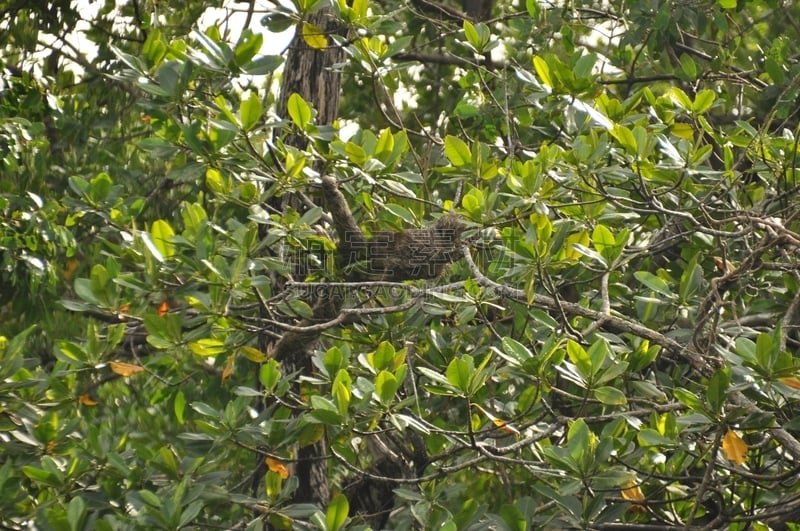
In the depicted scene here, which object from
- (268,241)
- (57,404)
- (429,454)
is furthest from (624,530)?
(57,404)

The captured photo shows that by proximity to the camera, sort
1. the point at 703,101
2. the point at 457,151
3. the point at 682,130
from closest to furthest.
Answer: the point at 457,151 < the point at 703,101 < the point at 682,130

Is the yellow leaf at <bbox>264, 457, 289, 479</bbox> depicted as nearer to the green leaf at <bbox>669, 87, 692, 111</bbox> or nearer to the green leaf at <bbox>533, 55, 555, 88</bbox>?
the green leaf at <bbox>533, 55, 555, 88</bbox>

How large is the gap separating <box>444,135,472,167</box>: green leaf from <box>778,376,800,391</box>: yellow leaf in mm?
972

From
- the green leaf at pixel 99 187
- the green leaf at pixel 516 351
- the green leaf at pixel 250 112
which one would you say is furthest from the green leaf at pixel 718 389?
the green leaf at pixel 99 187

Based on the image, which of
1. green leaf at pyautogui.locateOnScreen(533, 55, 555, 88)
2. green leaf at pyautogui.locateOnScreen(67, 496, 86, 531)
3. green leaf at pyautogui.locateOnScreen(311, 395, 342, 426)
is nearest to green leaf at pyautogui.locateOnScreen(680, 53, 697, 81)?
green leaf at pyautogui.locateOnScreen(533, 55, 555, 88)

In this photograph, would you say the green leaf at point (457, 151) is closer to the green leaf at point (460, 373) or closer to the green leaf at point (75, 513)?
the green leaf at point (460, 373)

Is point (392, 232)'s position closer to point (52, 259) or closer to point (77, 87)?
point (52, 259)

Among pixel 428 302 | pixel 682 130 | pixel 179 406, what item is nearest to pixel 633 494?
pixel 428 302

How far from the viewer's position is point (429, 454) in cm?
293

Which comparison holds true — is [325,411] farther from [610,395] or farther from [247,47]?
[247,47]

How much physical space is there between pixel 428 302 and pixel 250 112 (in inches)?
26.7

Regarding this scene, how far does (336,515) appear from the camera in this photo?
2385mm

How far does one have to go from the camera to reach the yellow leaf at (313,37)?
284cm

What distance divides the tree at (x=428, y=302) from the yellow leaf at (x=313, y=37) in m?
0.02
